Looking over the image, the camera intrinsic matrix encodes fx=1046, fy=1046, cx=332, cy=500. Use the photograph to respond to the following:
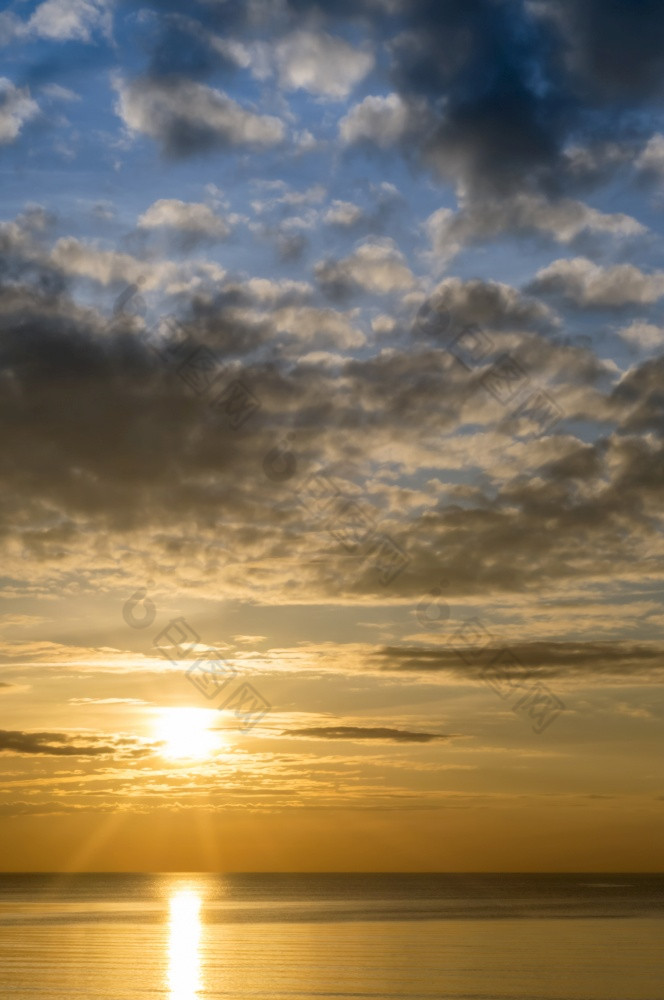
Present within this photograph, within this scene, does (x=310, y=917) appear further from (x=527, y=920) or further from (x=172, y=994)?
(x=172, y=994)

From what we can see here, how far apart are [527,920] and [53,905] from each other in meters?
72.4

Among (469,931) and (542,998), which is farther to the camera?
(469,931)

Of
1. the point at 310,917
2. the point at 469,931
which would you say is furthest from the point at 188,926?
the point at 469,931

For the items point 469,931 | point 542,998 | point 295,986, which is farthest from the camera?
point 469,931

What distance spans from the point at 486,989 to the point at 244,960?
19.7m

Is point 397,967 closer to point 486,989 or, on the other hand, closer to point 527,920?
point 486,989

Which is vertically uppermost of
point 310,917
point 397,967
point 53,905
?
point 53,905

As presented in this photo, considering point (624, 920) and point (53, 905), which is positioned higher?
point (53, 905)

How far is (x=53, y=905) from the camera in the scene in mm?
142625

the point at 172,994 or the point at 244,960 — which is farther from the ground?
the point at 244,960


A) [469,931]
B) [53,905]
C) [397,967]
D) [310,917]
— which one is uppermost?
[53,905]

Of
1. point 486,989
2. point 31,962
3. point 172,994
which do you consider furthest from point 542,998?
point 31,962

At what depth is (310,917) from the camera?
10875 centimetres

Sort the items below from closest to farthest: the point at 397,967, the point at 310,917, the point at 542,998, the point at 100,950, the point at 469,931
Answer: the point at 542,998 < the point at 397,967 < the point at 100,950 < the point at 469,931 < the point at 310,917
